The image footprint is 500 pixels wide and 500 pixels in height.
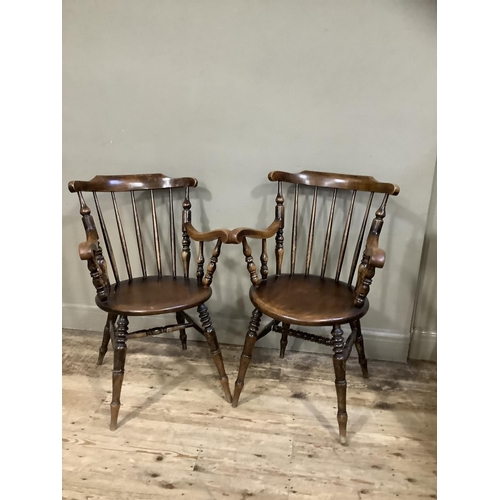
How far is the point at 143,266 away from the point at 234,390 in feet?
2.32

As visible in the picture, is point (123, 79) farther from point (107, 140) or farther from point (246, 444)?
point (246, 444)

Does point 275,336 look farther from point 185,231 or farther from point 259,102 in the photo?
point 259,102

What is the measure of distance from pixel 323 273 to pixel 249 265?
1.30 feet

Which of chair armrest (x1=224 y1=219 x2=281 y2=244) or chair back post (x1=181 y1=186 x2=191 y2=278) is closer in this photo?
chair armrest (x1=224 y1=219 x2=281 y2=244)

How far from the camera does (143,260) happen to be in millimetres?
2129

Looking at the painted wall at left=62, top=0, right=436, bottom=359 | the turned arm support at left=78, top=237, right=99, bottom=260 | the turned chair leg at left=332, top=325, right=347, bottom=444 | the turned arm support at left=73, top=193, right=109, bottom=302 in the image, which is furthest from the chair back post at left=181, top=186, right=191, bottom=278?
the turned chair leg at left=332, top=325, right=347, bottom=444

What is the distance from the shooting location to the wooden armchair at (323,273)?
68.3 inches

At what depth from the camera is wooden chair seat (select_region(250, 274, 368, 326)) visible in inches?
67.3

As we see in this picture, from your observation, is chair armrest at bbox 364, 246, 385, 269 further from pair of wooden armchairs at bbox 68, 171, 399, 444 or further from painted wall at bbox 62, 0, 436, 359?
painted wall at bbox 62, 0, 436, 359

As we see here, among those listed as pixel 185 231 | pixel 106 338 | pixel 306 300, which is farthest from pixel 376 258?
pixel 106 338

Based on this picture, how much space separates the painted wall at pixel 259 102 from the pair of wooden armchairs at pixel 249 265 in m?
0.14

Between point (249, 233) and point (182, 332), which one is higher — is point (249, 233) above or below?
above

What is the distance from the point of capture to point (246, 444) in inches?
69.6

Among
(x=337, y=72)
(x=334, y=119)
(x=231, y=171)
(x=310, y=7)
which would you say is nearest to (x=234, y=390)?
(x=231, y=171)
